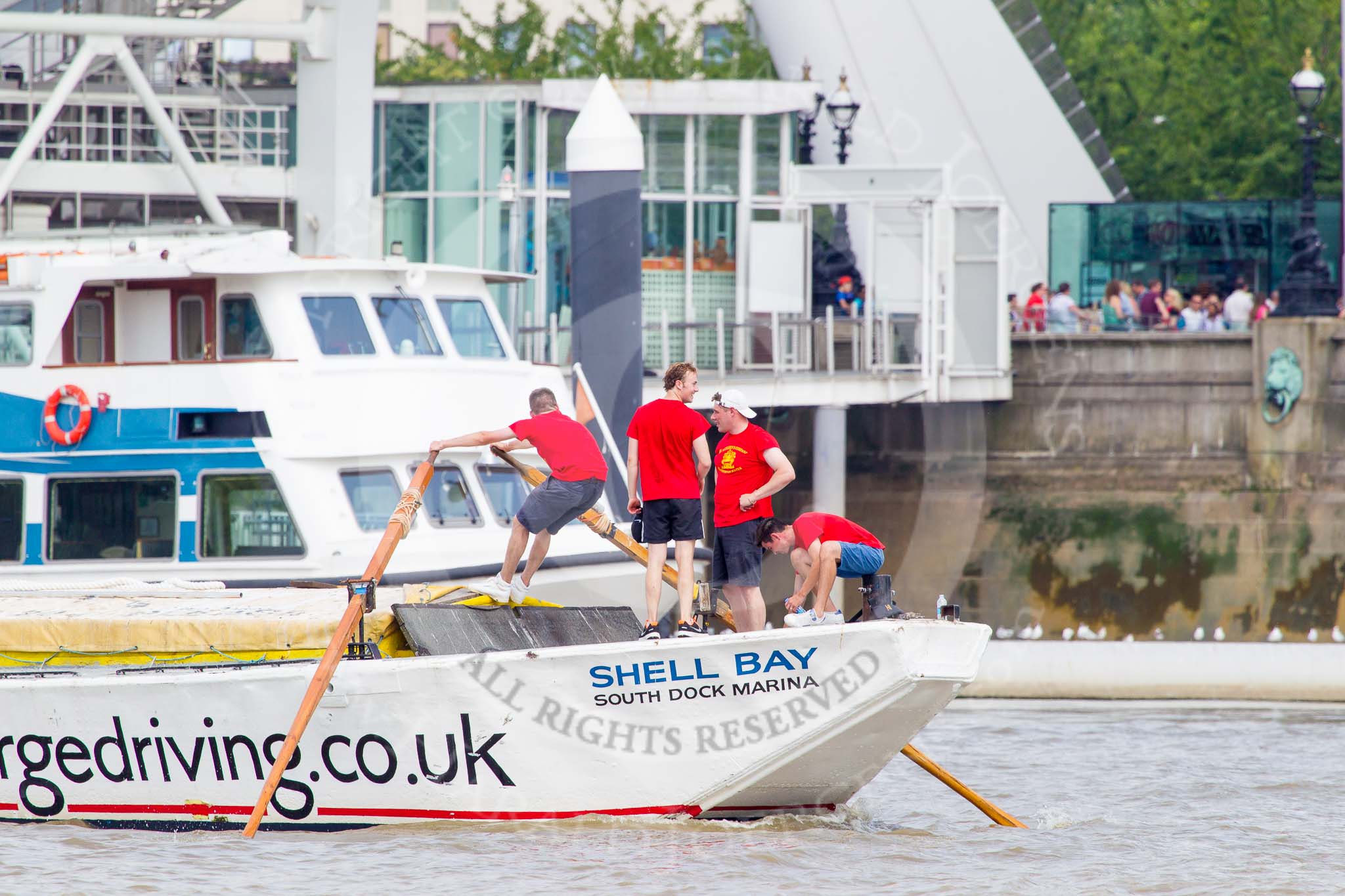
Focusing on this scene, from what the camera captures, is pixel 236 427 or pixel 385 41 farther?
pixel 385 41

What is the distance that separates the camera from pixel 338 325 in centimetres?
1781

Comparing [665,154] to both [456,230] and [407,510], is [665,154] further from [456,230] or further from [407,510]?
[407,510]

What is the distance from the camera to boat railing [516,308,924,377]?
28.6 metres

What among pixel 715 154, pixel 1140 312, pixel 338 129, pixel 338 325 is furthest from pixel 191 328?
pixel 1140 312

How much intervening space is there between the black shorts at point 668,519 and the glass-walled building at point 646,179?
1706 centimetres

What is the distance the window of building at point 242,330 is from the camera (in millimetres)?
17609

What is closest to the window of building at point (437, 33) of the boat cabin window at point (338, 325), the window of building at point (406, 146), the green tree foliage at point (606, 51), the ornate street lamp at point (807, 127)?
the green tree foliage at point (606, 51)

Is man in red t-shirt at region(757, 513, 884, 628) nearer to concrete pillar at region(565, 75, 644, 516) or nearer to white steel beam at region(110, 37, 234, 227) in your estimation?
concrete pillar at region(565, 75, 644, 516)

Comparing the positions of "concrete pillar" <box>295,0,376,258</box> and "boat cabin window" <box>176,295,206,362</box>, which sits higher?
"concrete pillar" <box>295,0,376,258</box>

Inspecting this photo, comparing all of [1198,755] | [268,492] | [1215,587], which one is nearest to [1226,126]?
[1215,587]

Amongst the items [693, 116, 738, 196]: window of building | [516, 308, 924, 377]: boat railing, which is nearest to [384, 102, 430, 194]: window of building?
[516, 308, 924, 377]: boat railing

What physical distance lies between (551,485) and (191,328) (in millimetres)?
5318

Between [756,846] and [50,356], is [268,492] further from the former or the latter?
[756,846]

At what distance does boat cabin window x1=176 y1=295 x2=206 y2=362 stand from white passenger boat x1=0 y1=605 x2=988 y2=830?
535 cm
